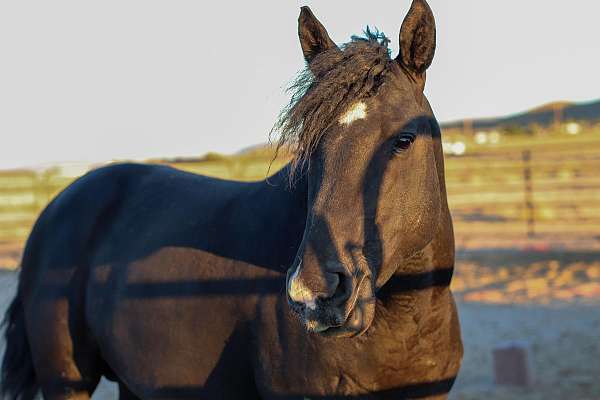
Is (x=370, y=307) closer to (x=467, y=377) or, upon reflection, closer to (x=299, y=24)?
(x=299, y=24)

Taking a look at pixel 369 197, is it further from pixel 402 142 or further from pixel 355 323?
pixel 355 323

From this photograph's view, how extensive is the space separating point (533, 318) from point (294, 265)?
5.90 metres

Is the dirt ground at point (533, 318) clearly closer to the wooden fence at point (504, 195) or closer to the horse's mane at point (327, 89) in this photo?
the wooden fence at point (504, 195)

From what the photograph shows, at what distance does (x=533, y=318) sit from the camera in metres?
7.68

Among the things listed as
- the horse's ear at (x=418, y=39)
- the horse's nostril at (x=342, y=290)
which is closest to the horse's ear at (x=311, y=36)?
the horse's ear at (x=418, y=39)

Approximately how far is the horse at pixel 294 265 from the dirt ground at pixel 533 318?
249 cm

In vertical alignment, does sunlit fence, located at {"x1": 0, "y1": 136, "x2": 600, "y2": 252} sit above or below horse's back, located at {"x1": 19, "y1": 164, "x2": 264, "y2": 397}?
below

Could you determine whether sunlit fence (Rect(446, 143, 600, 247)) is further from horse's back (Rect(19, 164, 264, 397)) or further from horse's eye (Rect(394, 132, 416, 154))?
horse's eye (Rect(394, 132, 416, 154))

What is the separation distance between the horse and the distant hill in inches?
1980

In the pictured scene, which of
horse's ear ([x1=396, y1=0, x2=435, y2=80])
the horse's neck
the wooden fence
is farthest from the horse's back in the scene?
the wooden fence

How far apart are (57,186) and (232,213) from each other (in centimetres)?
1419

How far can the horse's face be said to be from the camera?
7.52ft

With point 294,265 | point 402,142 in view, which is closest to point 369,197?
point 402,142

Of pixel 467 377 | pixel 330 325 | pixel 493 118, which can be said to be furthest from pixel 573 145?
pixel 493 118
